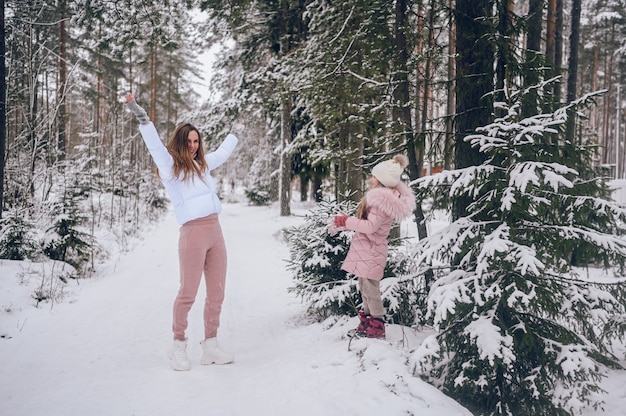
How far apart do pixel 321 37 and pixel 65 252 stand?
21.7 ft

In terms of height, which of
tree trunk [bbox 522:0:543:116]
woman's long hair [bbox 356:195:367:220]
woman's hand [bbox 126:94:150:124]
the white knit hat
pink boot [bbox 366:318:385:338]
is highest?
tree trunk [bbox 522:0:543:116]

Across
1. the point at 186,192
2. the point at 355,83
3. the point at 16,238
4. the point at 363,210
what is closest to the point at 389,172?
the point at 363,210

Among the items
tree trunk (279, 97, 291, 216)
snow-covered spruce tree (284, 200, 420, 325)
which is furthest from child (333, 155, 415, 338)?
tree trunk (279, 97, 291, 216)

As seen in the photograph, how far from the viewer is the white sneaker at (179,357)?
3599 millimetres

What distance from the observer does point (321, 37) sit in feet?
27.0

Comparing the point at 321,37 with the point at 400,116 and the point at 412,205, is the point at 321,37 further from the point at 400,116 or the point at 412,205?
the point at 412,205

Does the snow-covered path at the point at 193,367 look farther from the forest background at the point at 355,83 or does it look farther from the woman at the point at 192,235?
the forest background at the point at 355,83

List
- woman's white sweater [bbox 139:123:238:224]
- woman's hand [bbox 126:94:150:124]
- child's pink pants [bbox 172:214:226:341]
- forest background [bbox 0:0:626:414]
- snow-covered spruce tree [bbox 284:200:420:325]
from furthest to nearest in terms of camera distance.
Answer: snow-covered spruce tree [bbox 284:200:420:325] < forest background [bbox 0:0:626:414] < child's pink pants [bbox 172:214:226:341] < woman's white sweater [bbox 139:123:238:224] < woman's hand [bbox 126:94:150:124]

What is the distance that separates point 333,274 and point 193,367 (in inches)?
79.2

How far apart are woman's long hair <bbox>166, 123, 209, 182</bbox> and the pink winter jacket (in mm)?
1574

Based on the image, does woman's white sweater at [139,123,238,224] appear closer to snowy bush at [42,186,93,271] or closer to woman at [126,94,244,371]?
woman at [126,94,244,371]

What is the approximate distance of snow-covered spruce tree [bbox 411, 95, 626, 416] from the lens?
2.92 meters

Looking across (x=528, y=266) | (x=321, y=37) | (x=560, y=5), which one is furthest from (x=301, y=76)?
(x=560, y=5)

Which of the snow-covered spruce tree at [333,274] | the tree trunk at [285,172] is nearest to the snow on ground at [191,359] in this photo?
the snow-covered spruce tree at [333,274]
